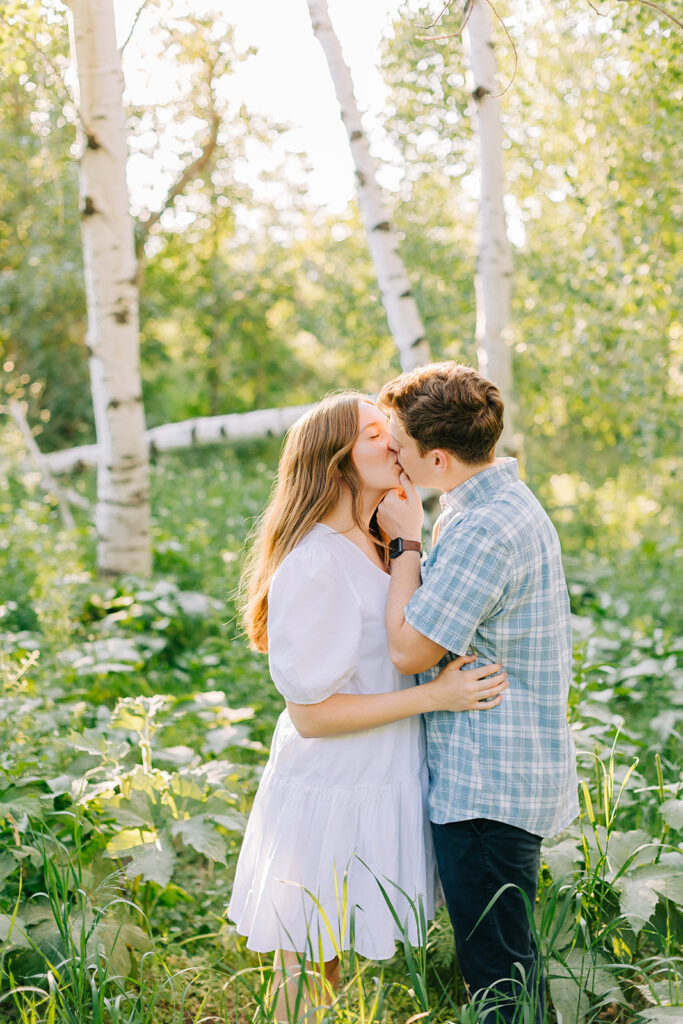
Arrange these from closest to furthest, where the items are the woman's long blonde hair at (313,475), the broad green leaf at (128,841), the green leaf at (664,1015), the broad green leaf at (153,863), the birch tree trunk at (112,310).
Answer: the green leaf at (664,1015)
the woman's long blonde hair at (313,475)
the broad green leaf at (153,863)
the broad green leaf at (128,841)
the birch tree trunk at (112,310)

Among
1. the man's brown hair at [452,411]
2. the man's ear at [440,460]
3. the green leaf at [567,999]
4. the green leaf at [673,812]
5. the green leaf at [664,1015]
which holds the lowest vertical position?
→ the green leaf at [567,999]

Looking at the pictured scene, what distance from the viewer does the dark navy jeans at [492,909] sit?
6.06 feet

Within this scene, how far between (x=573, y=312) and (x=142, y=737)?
679 cm

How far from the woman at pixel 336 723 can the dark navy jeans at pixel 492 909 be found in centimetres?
11

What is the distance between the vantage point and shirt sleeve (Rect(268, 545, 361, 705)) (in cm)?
188

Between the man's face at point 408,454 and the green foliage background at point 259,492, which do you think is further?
the green foliage background at point 259,492

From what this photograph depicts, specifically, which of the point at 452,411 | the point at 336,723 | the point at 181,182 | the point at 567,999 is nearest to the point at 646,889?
the point at 567,999

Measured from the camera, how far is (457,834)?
1878mm

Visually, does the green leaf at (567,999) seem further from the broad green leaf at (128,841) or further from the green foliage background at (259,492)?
the broad green leaf at (128,841)

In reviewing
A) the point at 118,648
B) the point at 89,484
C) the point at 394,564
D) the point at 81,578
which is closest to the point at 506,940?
the point at 394,564

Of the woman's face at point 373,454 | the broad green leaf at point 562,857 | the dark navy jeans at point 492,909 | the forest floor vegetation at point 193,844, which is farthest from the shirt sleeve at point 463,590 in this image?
the broad green leaf at point 562,857

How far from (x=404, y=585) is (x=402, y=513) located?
20 cm

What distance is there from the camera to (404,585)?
1.92 metres

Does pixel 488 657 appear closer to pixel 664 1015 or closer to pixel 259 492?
pixel 664 1015
